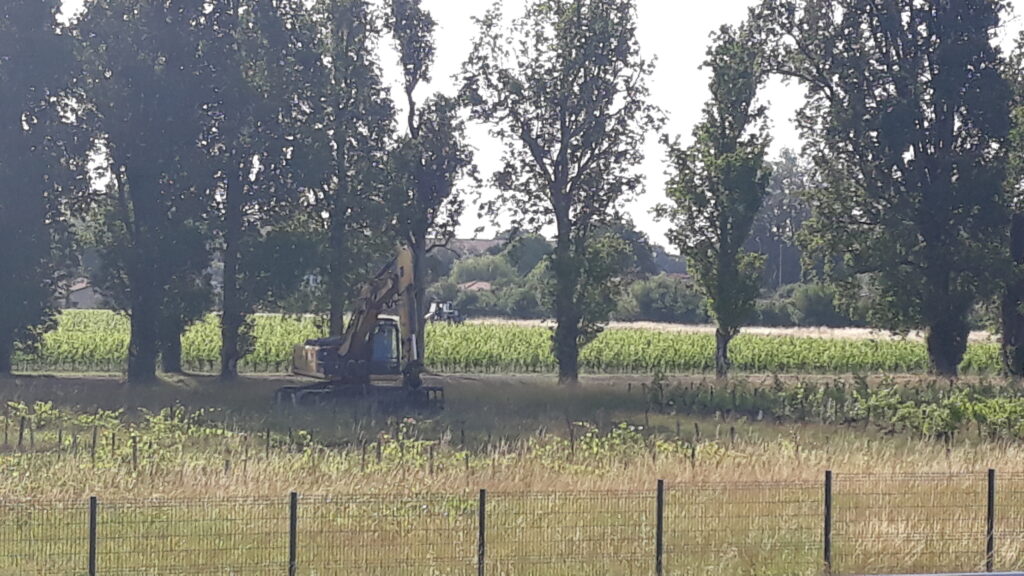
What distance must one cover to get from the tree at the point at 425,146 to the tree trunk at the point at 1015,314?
782 inches

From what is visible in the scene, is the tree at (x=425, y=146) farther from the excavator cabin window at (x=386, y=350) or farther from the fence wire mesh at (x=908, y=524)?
the fence wire mesh at (x=908, y=524)

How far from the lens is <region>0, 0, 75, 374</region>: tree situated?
4369 cm

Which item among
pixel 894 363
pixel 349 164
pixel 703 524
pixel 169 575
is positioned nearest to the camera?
pixel 169 575

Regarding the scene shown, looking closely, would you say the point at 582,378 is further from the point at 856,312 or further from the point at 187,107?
the point at 187,107

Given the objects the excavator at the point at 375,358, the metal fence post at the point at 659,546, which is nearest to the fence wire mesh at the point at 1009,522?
the metal fence post at the point at 659,546

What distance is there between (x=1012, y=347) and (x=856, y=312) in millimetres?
5544

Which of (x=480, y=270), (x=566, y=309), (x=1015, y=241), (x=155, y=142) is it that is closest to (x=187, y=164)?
(x=155, y=142)

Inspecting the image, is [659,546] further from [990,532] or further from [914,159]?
[914,159]

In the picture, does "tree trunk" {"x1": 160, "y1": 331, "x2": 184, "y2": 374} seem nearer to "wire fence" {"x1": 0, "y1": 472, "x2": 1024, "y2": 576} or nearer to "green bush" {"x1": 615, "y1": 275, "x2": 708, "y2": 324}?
"wire fence" {"x1": 0, "y1": 472, "x2": 1024, "y2": 576}

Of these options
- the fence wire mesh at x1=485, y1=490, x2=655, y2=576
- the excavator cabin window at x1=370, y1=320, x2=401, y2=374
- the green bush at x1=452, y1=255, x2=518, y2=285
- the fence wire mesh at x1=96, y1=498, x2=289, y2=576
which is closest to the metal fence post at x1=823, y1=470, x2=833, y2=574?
the fence wire mesh at x1=485, y1=490, x2=655, y2=576

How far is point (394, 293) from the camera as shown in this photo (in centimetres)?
3594

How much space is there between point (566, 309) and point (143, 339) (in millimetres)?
13918

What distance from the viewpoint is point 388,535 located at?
49.6 ft

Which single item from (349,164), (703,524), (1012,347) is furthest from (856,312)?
(703,524)
